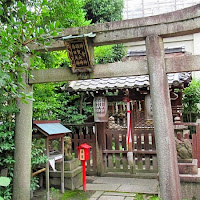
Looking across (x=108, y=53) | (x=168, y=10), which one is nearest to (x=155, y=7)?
(x=168, y=10)

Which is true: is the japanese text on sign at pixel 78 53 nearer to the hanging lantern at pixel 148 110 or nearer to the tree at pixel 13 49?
the tree at pixel 13 49

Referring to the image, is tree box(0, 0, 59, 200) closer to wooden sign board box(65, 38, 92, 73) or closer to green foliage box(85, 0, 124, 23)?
wooden sign board box(65, 38, 92, 73)

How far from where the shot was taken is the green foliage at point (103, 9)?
1392 cm

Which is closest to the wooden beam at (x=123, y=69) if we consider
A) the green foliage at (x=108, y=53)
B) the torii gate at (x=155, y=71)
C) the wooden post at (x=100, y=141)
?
the torii gate at (x=155, y=71)

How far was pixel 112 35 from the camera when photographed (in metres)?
4.82

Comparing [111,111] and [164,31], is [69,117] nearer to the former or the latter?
[111,111]

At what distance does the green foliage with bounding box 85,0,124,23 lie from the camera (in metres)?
13.9

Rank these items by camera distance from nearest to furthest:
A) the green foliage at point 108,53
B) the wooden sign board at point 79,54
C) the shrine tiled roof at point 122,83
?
the wooden sign board at point 79,54 < the shrine tiled roof at point 122,83 < the green foliage at point 108,53

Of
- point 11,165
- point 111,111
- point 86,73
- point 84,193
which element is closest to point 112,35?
point 86,73

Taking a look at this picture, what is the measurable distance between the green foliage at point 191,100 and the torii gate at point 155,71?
8.62 meters

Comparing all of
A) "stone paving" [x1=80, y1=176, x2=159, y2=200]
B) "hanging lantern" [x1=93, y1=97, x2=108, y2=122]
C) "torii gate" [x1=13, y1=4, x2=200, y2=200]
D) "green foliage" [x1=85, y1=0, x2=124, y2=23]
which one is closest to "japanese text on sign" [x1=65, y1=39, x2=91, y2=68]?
"torii gate" [x1=13, y1=4, x2=200, y2=200]

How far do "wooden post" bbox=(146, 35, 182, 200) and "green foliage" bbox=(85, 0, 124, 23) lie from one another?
403 inches

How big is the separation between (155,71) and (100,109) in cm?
349

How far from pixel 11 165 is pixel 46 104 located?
2.72 metres
